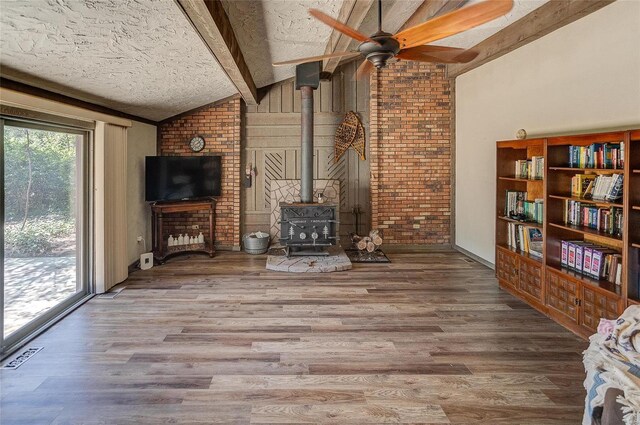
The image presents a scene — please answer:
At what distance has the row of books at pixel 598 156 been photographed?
10.6 ft

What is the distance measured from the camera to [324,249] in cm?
660

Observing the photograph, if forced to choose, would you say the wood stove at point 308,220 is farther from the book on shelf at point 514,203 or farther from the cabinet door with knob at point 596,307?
the cabinet door with knob at point 596,307

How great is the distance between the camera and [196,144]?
22.7 ft

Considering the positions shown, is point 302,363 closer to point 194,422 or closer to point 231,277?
point 194,422

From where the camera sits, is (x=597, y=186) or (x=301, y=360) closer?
(x=301, y=360)

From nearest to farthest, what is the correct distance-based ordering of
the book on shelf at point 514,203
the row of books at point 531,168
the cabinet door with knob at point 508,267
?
1. the row of books at point 531,168
2. the cabinet door with knob at point 508,267
3. the book on shelf at point 514,203

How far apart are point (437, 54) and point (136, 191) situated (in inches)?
174

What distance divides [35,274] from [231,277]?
2166 millimetres

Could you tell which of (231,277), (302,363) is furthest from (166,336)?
(231,277)

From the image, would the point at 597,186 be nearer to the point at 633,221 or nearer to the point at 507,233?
the point at 633,221

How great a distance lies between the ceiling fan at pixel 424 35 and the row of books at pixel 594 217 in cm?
167

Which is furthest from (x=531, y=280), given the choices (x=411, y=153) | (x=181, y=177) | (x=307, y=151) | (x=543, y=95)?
(x=181, y=177)

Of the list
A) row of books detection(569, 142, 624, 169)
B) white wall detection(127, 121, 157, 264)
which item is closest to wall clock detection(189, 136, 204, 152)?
white wall detection(127, 121, 157, 264)

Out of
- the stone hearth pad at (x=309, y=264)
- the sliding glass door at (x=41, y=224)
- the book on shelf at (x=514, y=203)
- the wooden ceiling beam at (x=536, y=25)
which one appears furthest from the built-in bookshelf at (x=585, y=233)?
the sliding glass door at (x=41, y=224)
